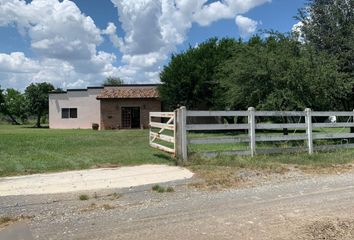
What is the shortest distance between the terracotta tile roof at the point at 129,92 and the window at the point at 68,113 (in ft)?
17.9

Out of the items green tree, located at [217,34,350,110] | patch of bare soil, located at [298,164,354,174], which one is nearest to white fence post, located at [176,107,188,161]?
patch of bare soil, located at [298,164,354,174]

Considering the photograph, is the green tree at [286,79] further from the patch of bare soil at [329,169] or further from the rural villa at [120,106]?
the rural villa at [120,106]

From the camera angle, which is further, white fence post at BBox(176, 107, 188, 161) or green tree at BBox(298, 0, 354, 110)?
green tree at BBox(298, 0, 354, 110)

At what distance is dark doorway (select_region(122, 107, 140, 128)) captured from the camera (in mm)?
39656

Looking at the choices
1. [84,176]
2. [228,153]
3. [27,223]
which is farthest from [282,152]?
[27,223]

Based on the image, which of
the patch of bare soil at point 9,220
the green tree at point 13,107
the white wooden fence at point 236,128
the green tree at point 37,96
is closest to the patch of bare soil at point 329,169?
the white wooden fence at point 236,128

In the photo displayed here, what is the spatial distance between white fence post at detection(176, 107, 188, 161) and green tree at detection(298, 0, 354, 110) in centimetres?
1042

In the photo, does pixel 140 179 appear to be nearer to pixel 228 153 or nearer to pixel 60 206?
pixel 60 206

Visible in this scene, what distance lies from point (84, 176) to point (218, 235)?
5501 millimetres

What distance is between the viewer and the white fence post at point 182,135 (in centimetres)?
1221

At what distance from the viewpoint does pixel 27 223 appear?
6.36 meters

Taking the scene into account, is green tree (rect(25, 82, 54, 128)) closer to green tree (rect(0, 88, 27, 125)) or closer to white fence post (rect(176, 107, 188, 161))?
green tree (rect(0, 88, 27, 125))

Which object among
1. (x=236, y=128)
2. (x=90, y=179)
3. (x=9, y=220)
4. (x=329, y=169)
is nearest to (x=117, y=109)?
(x=236, y=128)

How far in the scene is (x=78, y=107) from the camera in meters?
43.9
